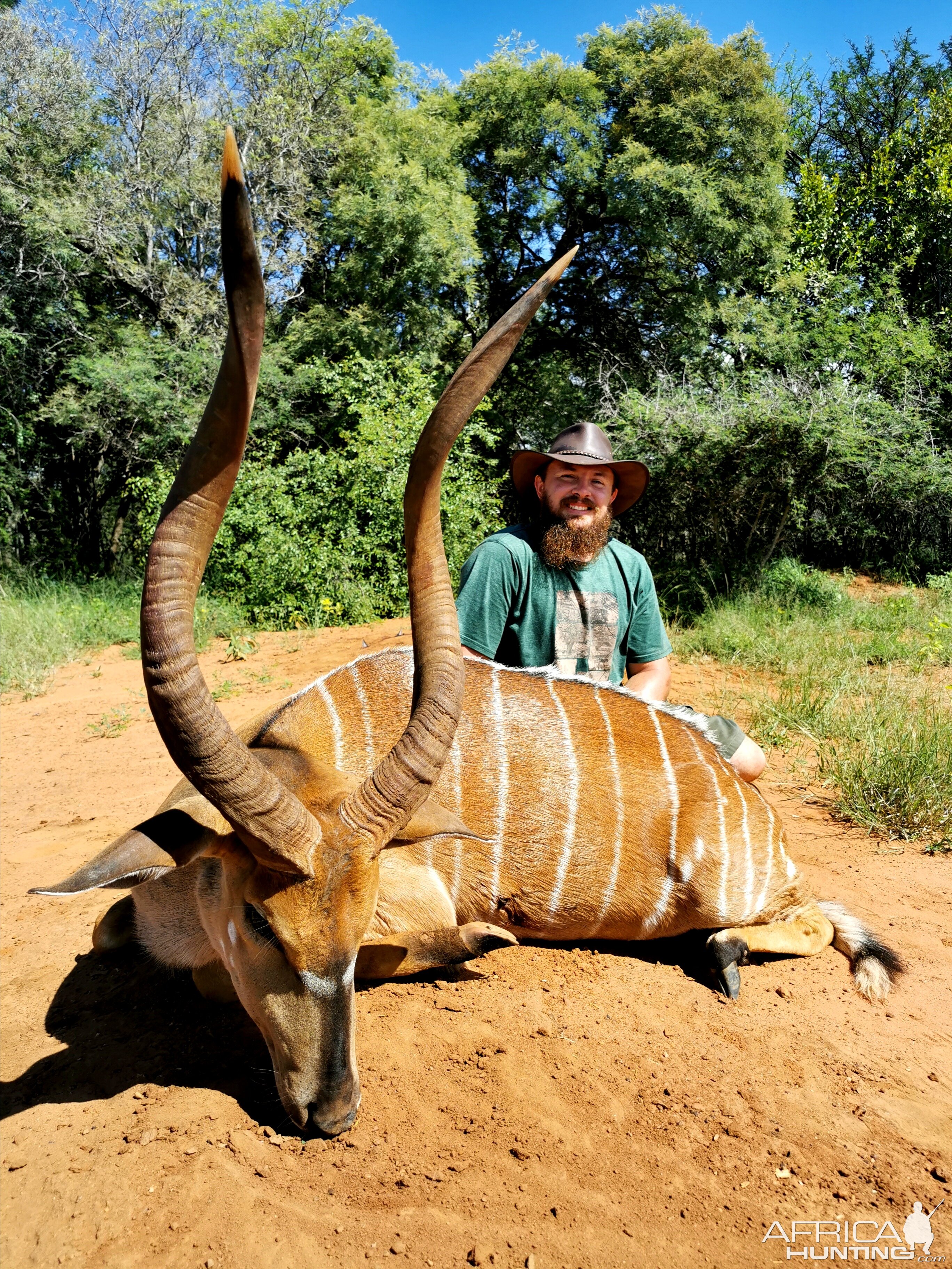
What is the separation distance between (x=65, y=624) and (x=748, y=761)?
23.5ft

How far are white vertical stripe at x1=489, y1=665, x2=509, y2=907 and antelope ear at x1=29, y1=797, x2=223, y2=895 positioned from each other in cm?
109

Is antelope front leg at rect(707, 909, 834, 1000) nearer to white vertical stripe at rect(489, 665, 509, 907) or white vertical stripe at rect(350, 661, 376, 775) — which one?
white vertical stripe at rect(489, 665, 509, 907)

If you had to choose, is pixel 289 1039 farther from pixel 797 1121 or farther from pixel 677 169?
pixel 677 169

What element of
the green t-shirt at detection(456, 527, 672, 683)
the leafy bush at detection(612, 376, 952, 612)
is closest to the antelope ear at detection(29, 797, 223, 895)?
the green t-shirt at detection(456, 527, 672, 683)

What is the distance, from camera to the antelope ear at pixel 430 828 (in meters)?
2.34

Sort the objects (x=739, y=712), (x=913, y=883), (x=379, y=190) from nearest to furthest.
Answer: (x=913, y=883), (x=739, y=712), (x=379, y=190)

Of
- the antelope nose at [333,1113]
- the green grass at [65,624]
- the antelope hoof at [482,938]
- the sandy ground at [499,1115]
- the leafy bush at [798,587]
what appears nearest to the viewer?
the sandy ground at [499,1115]

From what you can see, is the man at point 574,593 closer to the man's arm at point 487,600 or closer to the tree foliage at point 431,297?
the man's arm at point 487,600

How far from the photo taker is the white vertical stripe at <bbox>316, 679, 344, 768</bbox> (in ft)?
9.34

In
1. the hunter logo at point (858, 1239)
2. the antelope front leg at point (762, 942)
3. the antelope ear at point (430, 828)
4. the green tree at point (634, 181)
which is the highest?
the green tree at point (634, 181)

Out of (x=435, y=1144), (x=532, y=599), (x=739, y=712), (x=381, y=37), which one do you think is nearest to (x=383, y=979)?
(x=435, y=1144)

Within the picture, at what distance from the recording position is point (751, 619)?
8.64m

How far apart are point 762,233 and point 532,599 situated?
36.7ft

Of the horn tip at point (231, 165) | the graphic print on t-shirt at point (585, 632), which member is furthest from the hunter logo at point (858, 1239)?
the horn tip at point (231, 165)
